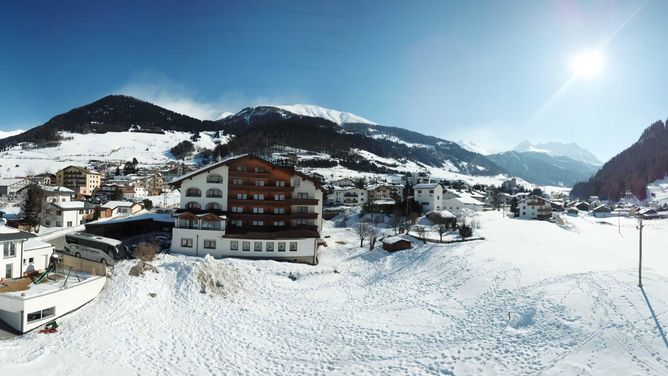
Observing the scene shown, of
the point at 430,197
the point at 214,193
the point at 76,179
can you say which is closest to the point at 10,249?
the point at 214,193

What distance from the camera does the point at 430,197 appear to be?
76938 mm

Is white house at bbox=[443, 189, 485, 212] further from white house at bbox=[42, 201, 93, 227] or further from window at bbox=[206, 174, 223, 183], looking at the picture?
white house at bbox=[42, 201, 93, 227]

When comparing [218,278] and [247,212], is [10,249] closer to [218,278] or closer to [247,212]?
[218,278]

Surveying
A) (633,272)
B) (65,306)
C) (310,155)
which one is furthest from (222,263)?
(310,155)

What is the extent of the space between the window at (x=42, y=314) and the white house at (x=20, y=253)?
794cm

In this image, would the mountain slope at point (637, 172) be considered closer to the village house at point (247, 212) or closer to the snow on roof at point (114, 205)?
the village house at point (247, 212)

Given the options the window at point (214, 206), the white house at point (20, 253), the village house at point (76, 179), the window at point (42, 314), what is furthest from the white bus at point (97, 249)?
the village house at point (76, 179)

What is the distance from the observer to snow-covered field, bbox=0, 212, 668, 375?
16.2 m

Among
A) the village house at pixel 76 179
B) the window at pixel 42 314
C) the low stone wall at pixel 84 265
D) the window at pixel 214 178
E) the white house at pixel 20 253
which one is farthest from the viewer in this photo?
the village house at pixel 76 179

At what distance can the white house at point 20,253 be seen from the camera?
81.3ft

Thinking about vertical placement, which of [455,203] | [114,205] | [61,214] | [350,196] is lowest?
[61,214]

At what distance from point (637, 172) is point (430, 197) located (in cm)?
16351

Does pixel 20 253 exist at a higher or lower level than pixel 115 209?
lower

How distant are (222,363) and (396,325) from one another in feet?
35.3
